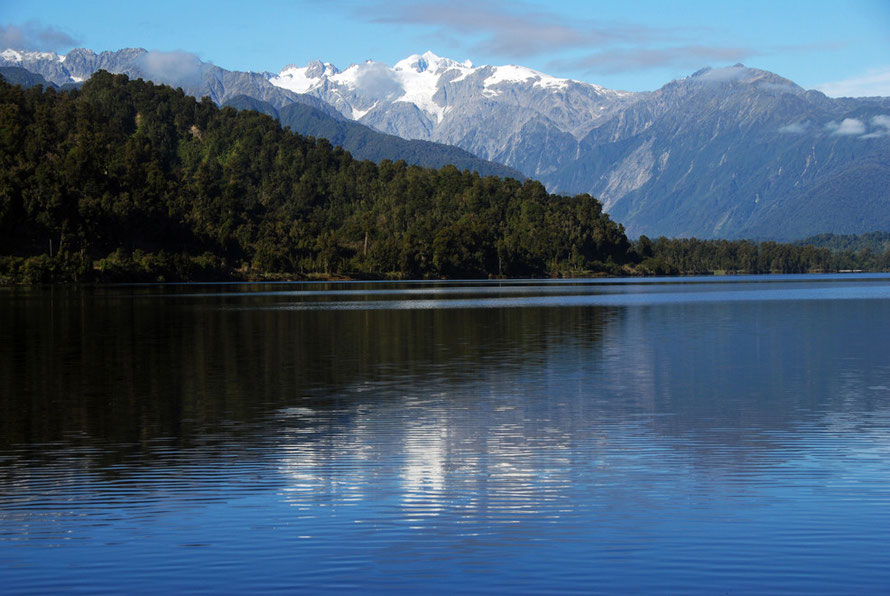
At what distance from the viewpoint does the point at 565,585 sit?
14023 mm

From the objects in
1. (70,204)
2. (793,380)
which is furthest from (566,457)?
(70,204)

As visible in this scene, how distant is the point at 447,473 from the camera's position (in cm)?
2078

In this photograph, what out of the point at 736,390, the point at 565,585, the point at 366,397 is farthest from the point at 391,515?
the point at 736,390

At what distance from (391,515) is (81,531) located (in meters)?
5.28

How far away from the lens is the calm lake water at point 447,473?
14.8m

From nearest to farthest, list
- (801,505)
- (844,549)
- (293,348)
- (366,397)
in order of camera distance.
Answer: (844,549), (801,505), (366,397), (293,348)

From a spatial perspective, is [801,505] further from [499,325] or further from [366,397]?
[499,325]

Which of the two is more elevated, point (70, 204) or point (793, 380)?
point (70, 204)

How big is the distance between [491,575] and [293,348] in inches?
1533

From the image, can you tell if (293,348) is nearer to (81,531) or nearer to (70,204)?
(81,531)

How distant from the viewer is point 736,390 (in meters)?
34.4

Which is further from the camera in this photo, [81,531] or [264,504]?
[264,504]


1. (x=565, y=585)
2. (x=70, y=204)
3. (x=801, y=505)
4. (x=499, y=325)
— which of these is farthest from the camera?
(x=70, y=204)

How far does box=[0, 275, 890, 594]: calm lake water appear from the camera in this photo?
14.8m
